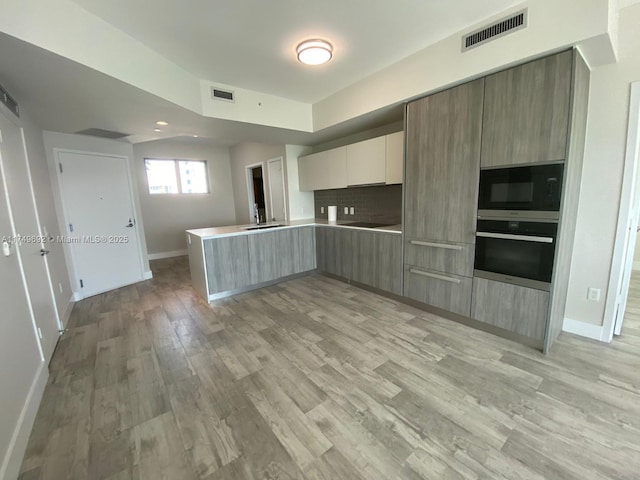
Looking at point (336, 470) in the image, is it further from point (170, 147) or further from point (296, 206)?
point (170, 147)

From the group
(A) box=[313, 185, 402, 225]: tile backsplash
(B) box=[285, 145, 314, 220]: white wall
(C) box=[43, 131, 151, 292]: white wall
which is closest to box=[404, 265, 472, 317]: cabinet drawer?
(A) box=[313, 185, 402, 225]: tile backsplash

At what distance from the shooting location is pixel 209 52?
2463 mm

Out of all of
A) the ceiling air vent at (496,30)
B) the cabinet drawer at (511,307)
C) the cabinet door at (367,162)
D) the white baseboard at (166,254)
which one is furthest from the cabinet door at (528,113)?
the white baseboard at (166,254)

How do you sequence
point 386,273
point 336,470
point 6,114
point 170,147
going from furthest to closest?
point 170,147 → point 386,273 → point 6,114 → point 336,470

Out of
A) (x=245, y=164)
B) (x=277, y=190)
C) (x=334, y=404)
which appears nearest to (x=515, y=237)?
(x=334, y=404)

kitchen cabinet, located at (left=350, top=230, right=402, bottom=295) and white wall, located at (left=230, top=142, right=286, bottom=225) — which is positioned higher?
white wall, located at (left=230, top=142, right=286, bottom=225)

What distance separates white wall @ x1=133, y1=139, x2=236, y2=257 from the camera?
590cm

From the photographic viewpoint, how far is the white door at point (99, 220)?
3.73 m

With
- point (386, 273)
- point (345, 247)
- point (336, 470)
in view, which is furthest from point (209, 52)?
point (336, 470)

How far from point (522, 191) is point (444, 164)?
27.9 inches

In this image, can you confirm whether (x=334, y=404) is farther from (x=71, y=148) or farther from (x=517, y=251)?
(x=71, y=148)

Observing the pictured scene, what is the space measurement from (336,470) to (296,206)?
4177 mm

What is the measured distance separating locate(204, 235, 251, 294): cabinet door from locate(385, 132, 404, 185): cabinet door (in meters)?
2.17

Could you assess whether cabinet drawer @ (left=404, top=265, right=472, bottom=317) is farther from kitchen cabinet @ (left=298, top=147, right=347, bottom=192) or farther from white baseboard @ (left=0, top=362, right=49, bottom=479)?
white baseboard @ (left=0, top=362, right=49, bottom=479)
